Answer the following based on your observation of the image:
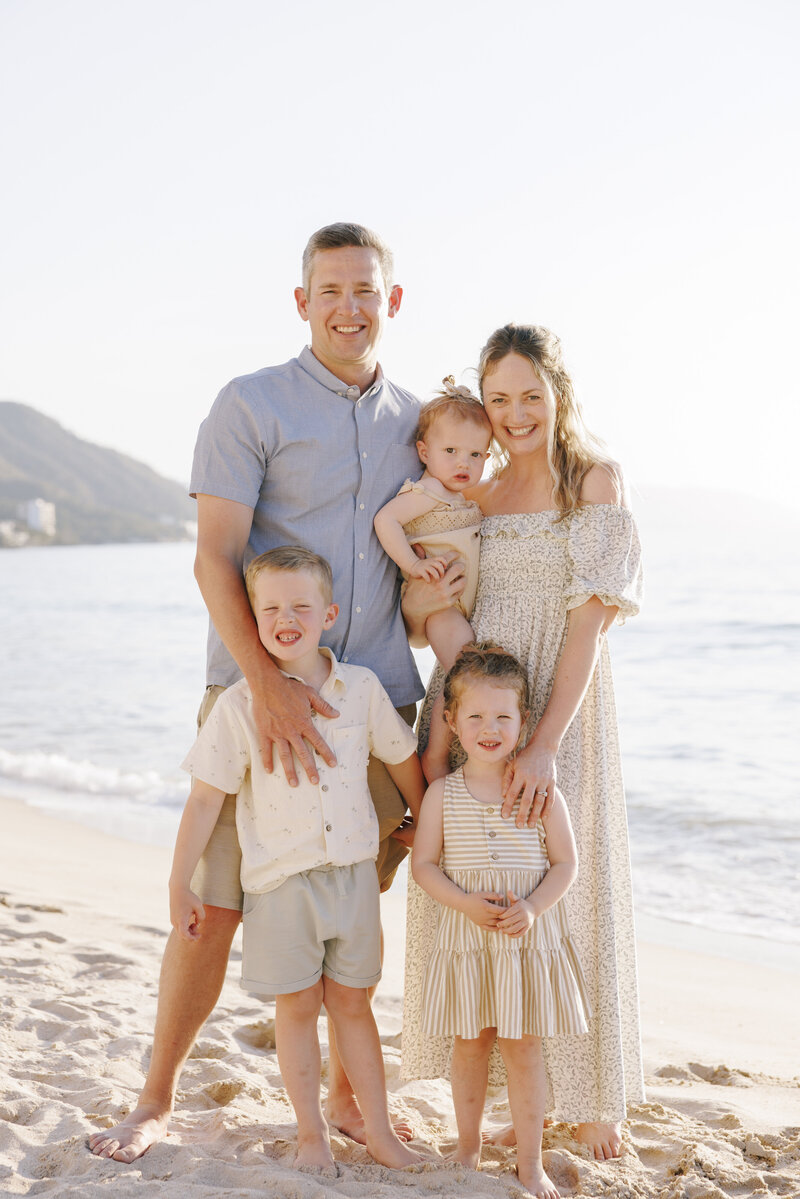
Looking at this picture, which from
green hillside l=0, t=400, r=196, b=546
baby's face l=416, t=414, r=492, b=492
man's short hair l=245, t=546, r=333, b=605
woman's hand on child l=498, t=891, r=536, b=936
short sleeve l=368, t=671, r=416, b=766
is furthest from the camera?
green hillside l=0, t=400, r=196, b=546

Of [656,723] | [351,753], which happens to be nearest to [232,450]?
[351,753]

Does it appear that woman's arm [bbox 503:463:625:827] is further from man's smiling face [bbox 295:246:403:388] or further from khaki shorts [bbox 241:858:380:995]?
man's smiling face [bbox 295:246:403:388]

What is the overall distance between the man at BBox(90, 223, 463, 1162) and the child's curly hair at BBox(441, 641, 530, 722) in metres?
0.22

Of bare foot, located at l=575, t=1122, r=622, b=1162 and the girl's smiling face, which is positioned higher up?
the girl's smiling face

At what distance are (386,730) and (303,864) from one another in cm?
40

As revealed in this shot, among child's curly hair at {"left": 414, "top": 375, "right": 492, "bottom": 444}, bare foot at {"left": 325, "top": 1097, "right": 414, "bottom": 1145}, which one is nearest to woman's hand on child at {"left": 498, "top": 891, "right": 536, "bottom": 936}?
bare foot at {"left": 325, "top": 1097, "right": 414, "bottom": 1145}

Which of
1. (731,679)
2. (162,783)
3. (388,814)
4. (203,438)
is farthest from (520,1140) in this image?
(731,679)

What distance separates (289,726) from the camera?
2701 millimetres

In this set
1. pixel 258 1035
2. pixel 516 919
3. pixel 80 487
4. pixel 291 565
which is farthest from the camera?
pixel 80 487

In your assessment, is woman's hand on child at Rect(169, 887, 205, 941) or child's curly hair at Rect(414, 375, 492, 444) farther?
child's curly hair at Rect(414, 375, 492, 444)

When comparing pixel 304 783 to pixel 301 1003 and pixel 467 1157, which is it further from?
pixel 467 1157

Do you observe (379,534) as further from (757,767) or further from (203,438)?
(757,767)

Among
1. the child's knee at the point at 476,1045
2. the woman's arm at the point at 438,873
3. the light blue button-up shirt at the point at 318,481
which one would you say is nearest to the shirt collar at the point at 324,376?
the light blue button-up shirt at the point at 318,481

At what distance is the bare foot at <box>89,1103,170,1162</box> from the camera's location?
2734 mm
